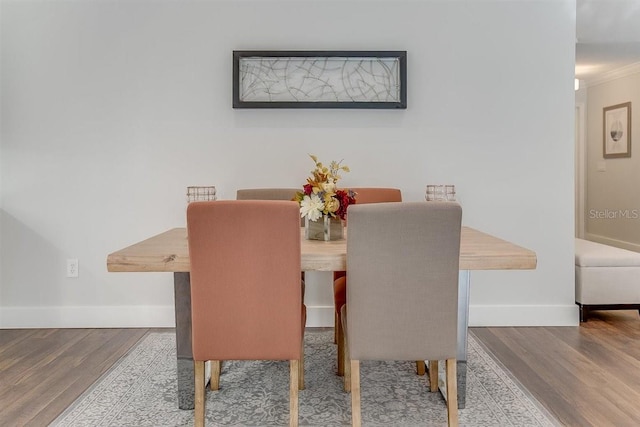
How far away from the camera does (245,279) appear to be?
1.74m

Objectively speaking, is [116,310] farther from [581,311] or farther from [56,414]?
[581,311]

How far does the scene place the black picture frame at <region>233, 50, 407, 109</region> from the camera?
3205 millimetres

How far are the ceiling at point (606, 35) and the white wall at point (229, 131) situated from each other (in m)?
0.73

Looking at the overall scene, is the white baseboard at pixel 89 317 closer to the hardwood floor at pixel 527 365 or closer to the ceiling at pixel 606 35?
the hardwood floor at pixel 527 365

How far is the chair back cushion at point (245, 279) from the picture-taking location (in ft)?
5.49

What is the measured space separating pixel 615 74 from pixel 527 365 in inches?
179

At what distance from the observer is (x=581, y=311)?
3.35 meters

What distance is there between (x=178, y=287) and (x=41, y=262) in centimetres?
184

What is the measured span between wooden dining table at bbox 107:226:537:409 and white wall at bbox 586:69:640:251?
4.22 metres

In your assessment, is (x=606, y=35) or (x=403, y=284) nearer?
(x=403, y=284)

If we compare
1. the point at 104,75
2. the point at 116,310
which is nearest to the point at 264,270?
the point at 116,310

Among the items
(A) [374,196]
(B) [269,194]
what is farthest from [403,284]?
(B) [269,194]

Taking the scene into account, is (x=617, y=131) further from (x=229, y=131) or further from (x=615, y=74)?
(x=229, y=131)

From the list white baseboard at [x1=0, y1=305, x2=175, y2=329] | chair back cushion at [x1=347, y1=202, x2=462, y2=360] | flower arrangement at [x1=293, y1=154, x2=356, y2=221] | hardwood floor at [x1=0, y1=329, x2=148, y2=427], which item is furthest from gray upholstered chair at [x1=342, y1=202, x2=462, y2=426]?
white baseboard at [x1=0, y1=305, x2=175, y2=329]
